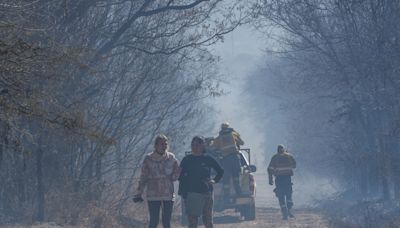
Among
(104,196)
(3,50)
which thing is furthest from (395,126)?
(3,50)

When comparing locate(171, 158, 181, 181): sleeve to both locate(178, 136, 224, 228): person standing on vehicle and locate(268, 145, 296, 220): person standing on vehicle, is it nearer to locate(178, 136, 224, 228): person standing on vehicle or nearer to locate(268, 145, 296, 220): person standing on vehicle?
locate(178, 136, 224, 228): person standing on vehicle

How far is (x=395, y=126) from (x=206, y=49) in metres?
5.37

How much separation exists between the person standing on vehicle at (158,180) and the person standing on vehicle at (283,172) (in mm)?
9484

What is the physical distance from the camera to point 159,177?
14.0 metres

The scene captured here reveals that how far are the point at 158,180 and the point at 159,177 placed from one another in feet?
0.16

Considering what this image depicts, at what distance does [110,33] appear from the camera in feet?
71.2

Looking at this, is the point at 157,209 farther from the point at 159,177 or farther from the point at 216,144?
the point at 216,144

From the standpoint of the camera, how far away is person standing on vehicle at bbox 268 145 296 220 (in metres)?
23.4

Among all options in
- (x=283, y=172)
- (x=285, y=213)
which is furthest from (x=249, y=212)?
(x=283, y=172)

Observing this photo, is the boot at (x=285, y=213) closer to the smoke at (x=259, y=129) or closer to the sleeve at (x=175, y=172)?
the smoke at (x=259, y=129)

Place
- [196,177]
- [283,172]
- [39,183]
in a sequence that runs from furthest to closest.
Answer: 1. [283,172]
2. [39,183]
3. [196,177]

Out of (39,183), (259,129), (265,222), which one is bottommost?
(265,222)

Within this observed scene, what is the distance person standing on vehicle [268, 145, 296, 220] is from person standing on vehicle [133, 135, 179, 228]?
948 cm

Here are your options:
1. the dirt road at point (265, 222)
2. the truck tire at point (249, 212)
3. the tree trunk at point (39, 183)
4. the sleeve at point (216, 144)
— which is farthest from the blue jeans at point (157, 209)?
the truck tire at point (249, 212)
